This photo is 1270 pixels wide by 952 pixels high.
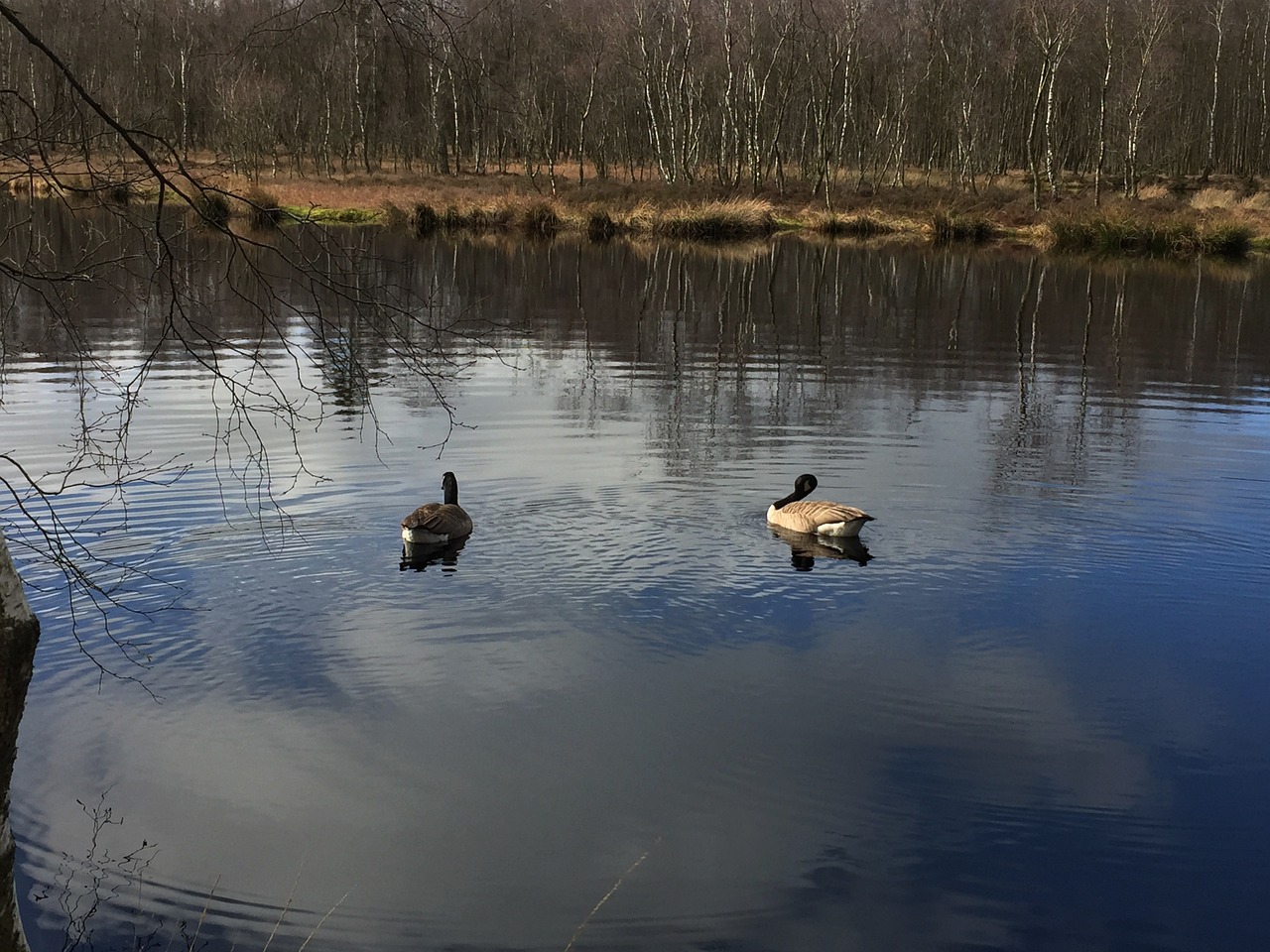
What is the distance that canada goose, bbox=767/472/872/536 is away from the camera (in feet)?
41.1

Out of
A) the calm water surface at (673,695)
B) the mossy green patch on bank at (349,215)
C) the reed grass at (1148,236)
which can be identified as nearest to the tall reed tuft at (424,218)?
the mossy green patch on bank at (349,215)

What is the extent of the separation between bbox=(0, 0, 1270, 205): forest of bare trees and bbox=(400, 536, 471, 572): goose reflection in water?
169 ft

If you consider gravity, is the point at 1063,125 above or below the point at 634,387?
above

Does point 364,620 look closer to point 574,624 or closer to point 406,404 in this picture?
point 574,624

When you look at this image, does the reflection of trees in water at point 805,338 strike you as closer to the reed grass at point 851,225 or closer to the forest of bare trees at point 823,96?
the reed grass at point 851,225

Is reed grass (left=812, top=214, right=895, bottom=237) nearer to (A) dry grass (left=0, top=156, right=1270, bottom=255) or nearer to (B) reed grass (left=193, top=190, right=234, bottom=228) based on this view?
(A) dry grass (left=0, top=156, right=1270, bottom=255)

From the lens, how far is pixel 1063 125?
79.8 metres

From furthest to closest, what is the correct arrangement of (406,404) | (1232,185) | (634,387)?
1. (1232,185)
2. (634,387)
3. (406,404)

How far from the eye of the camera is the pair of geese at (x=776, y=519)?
11.9 m

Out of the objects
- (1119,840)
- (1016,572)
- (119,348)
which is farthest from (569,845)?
(119,348)

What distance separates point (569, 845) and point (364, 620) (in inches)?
156

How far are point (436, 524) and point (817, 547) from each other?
3.73 metres

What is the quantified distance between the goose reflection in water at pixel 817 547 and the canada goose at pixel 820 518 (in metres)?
0.07

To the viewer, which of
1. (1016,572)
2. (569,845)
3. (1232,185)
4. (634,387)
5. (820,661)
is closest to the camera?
(569,845)
